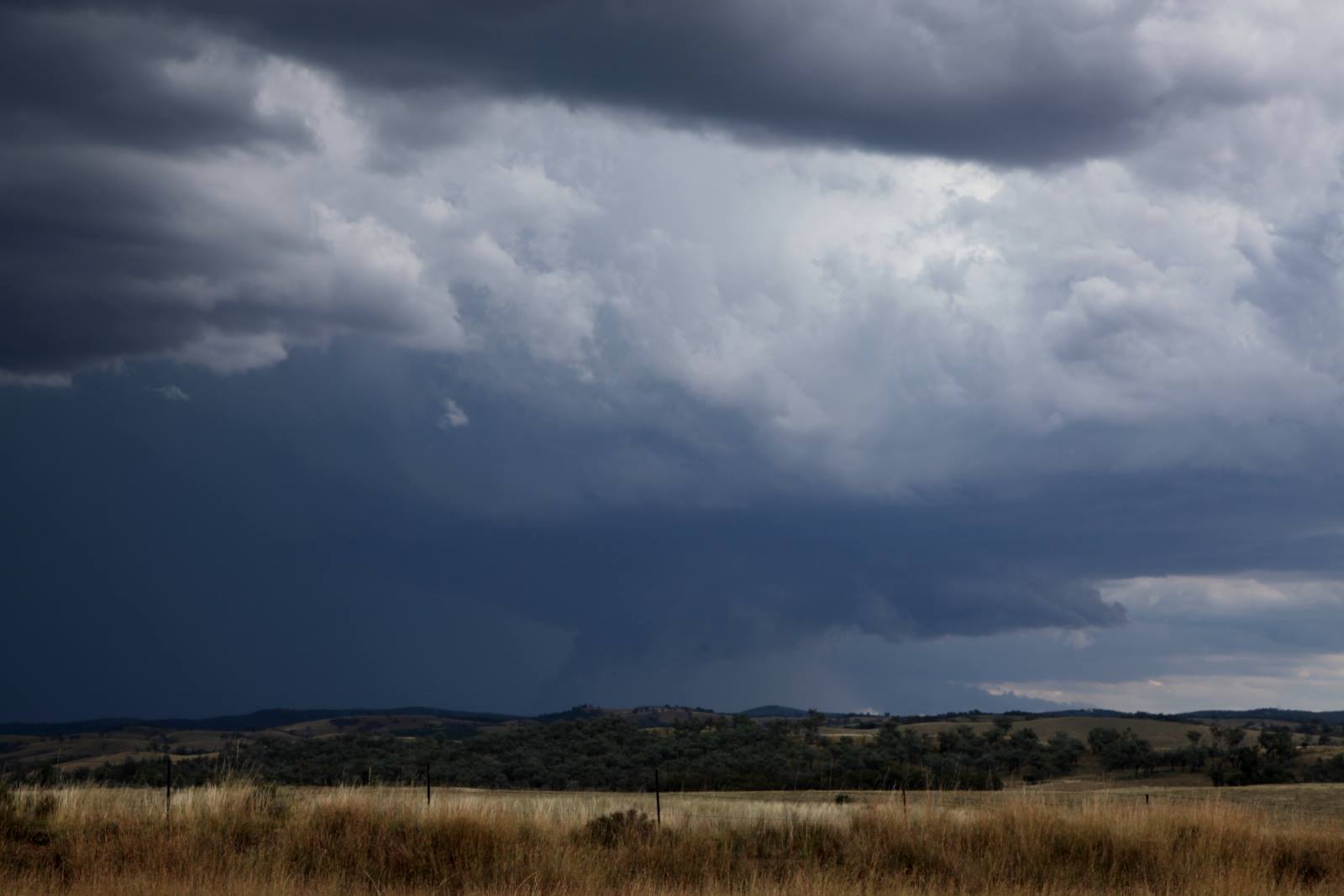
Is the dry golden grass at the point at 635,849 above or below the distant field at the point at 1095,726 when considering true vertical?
above

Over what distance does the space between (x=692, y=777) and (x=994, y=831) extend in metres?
41.6

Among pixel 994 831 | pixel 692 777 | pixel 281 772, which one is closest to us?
pixel 994 831

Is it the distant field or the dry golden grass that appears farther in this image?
the distant field

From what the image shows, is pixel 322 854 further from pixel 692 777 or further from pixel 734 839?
pixel 692 777

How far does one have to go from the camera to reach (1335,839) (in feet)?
74.7

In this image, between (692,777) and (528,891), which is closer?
(528,891)

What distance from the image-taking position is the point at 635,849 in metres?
22.0

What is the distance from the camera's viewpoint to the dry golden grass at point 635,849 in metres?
18.5

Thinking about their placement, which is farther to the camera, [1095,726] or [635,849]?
[1095,726]

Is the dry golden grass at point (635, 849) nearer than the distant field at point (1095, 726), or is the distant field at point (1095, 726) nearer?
the dry golden grass at point (635, 849)

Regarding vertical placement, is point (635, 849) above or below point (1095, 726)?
above

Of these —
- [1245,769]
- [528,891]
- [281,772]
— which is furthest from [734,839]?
[1245,769]

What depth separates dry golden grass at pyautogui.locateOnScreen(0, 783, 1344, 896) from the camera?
18.5 m

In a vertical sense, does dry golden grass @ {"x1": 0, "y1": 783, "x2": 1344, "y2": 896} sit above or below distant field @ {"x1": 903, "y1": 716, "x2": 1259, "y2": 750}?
above
